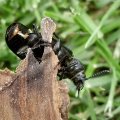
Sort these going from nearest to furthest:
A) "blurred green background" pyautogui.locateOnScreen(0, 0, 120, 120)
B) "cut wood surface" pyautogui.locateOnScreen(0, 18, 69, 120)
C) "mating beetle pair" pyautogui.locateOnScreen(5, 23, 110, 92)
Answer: "cut wood surface" pyautogui.locateOnScreen(0, 18, 69, 120) < "mating beetle pair" pyautogui.locateOnScreen(5, 23, 110, 92) < "blurred green background" pyautogui.locateOnScreen(0, 0, 120, 120)

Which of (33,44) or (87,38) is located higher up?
(87,38)

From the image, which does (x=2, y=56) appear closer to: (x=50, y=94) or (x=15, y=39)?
(x=15, y=39)

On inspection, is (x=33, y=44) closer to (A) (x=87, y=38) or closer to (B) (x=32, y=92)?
(B) (x=32, y=92)

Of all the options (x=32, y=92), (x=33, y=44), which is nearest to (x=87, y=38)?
(x=33, y=44)

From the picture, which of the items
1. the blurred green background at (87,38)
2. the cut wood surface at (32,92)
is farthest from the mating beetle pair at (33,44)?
the cut wood surface at (32,92)

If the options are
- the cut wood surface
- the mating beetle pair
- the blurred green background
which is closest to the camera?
the cut wood surface

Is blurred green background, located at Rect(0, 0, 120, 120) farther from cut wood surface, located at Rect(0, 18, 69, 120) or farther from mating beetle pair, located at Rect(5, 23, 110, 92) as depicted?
cut wood surface, located at Rect(0, 18, 69, 120)

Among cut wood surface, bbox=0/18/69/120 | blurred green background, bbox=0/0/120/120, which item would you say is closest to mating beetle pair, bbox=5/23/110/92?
blurred green background, bbox=0/0/120/120
